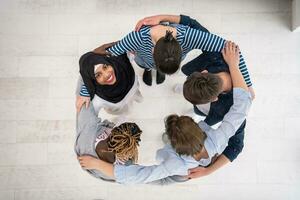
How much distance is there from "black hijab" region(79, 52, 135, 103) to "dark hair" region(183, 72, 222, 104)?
47cm

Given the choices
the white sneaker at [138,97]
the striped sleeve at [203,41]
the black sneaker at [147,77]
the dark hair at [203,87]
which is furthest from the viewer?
the black sneaker at [147,77]

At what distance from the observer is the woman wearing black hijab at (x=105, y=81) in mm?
2406

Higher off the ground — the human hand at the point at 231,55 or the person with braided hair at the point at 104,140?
the human hand at the point at 231,55

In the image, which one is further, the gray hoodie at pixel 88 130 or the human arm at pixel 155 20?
the human arm at pixel 155 20

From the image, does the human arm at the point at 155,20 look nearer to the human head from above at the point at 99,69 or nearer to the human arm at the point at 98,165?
the human head from above at the point at 99,69

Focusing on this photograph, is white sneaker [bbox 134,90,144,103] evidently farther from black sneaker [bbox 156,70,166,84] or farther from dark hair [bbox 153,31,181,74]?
dark hair [bbox 153,31,181,74]

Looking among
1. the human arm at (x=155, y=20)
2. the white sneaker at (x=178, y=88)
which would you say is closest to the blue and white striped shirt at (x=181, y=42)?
the human arm at (x=155, y=20)

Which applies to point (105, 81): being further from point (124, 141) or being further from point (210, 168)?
point (210, 168)

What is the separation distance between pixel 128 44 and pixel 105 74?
286 millimetres

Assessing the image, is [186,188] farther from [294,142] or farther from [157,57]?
[157,57]

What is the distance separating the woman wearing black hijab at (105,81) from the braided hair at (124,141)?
0.32 meters

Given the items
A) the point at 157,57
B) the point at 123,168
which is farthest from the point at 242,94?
the point at 123,168

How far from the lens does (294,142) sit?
136 inches

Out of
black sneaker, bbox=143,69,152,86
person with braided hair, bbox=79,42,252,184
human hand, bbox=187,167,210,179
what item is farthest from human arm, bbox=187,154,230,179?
black sneaker, bbox=143,69,152,86
